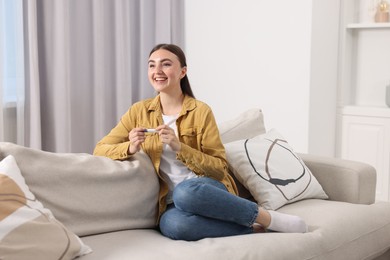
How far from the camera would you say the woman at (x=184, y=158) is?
214 centimetres

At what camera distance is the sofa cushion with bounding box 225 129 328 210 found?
2533 millimetres

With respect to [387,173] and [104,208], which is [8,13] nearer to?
[104,208]

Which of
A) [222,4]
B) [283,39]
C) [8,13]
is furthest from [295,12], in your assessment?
[8,13]

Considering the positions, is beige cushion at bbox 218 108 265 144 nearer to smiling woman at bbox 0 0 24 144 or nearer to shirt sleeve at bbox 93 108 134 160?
shirt sleeve at bbox 93 108 134 160

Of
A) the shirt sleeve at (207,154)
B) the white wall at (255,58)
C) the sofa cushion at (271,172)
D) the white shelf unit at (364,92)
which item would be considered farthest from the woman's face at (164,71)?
the white shelf unit at (364,92)

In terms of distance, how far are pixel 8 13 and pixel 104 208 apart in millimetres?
1668

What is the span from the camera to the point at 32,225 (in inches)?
69.2

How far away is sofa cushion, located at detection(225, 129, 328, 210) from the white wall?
1253 mm

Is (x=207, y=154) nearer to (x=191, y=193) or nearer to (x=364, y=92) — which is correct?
(x=191, y=193)

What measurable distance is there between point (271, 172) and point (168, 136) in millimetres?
588

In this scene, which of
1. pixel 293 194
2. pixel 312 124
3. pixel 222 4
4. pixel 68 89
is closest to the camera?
pixel 293 194

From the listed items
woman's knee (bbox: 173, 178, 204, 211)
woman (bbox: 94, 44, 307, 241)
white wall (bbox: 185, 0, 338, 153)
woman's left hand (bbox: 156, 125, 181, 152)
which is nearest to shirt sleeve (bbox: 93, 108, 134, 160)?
woman (bbox: 94, 44, 307, 241)

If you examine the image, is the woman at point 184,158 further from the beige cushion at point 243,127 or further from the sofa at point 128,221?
the beige cushion at point 243,127

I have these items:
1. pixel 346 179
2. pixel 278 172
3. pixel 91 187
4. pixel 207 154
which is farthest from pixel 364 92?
pixel 91 187
